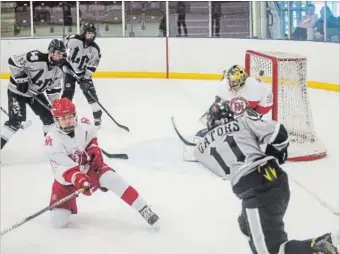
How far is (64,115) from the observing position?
2.95 meters

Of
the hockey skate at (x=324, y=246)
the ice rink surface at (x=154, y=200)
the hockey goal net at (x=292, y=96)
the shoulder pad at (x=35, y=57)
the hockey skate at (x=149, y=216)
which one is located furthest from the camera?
the hockey goal net at (x=292, y=96)

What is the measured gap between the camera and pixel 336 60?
7043mm

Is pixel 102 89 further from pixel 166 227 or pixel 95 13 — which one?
pixel 166 227

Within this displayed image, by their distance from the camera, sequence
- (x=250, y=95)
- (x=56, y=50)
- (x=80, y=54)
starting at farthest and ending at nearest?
(x=80, y=54), (x=56, y=50), (x=250, y=95)

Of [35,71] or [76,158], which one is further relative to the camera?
[35,71]

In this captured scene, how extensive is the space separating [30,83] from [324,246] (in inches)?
103

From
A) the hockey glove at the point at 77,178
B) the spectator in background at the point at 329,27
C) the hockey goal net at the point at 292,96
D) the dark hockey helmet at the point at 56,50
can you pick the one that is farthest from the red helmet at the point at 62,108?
the spectator in background at the point at 329,27

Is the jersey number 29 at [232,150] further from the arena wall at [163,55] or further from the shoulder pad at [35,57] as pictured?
the arena wall at [163,55]

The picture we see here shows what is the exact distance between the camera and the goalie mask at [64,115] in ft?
9.65

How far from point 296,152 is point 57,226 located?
1768mm

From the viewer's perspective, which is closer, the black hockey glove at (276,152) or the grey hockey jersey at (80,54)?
the black hockey glove at (276,152)

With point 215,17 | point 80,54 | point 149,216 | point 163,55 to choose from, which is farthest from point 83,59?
point 215,17

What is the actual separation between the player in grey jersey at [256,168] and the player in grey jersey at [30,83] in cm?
211

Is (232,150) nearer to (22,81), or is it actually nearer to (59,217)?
(59,217)
